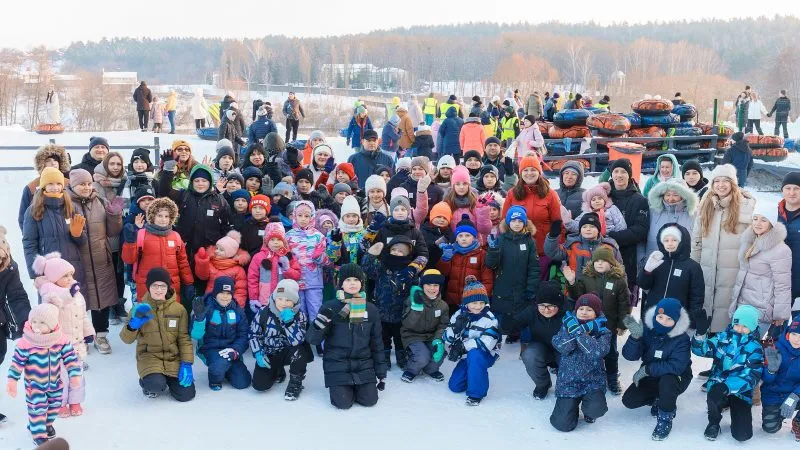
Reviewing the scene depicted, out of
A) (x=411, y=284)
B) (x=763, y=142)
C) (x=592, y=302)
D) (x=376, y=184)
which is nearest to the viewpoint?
(x=592, y=302)

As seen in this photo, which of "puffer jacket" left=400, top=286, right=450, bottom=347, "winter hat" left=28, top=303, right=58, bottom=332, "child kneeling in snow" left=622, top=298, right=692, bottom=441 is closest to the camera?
"winter hat" left=28, top=303, right=58, bottom=332

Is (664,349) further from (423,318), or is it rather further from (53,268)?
(53,268)

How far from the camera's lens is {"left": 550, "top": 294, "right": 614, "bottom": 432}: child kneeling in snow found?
5.40 meters

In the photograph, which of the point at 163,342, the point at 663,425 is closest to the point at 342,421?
the point at 163,342

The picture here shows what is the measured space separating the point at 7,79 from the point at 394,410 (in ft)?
147

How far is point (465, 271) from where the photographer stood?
659 centimetres

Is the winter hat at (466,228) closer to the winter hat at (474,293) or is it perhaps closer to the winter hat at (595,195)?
the winter hat at (474,293)

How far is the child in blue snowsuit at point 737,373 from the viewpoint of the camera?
5.23 metres

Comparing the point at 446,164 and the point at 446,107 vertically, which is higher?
the point at 446,107

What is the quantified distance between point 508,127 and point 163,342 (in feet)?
38.5

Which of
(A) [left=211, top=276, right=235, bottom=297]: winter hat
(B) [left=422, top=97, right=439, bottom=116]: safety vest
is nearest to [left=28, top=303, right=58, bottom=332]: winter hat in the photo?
(A) [left=211, top=276, right=235, bottom=297]: winter hat

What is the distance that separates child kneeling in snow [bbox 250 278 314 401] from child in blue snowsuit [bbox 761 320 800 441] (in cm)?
317

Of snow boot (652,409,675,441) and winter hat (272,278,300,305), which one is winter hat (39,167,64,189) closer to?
winter hat (272,278,300,305)

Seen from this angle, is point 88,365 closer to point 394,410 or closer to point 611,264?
point 394,410
